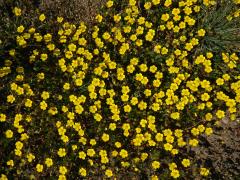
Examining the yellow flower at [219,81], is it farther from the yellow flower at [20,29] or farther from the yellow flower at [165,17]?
the yellow flower at [20,29]

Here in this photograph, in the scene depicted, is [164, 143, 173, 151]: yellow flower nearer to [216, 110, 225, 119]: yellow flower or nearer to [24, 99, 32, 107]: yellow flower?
[216, 110, 225, 119]: yellow flower

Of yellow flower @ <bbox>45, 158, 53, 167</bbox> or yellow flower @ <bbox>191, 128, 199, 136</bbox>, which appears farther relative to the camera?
yellow flower @ <bbox>191, 128, 199, 136</bbox>

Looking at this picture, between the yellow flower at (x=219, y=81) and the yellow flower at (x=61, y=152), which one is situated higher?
the yellow flower at (x=219, y=81)

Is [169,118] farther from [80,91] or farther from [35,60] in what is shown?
[35,60]

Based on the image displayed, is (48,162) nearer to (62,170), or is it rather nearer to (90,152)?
(62,170)

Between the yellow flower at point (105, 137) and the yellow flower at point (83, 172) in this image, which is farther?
the yellow flower at point (105, 137)

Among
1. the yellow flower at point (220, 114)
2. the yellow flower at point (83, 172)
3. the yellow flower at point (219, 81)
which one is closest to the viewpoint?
the yellow flower at point (83, 172)

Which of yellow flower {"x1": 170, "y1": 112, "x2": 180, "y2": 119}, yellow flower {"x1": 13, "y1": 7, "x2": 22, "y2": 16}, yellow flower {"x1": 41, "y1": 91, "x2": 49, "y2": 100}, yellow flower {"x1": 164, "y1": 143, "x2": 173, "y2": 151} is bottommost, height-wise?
yellow flower {"x1": 164, "y1": 143, "x2": 173, "y2": 151}

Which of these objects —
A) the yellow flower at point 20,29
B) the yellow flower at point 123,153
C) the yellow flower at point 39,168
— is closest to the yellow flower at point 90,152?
the yellow flower at point 123,153

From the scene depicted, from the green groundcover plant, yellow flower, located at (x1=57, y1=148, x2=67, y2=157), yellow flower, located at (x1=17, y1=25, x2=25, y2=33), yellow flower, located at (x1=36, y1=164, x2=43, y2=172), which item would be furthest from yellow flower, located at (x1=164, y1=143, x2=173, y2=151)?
yellow flower, located at (x1=17, y1=25, x2=25, y2=33)
